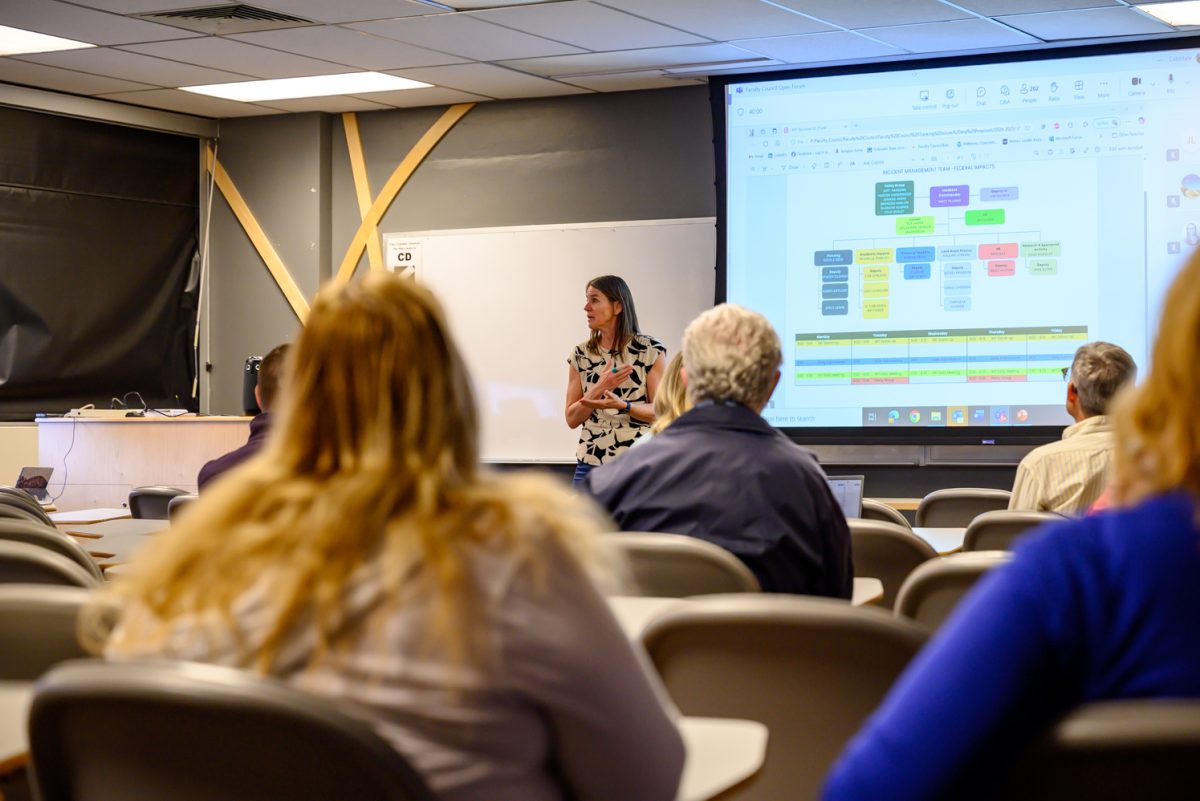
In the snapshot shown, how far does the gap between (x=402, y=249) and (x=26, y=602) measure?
652 cm

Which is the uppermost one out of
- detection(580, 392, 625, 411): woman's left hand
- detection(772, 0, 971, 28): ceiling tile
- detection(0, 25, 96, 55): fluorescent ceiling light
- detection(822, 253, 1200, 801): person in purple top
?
detection(0, 25, 96, 55): fluorescent ceiling light

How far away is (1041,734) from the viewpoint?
0.94 m

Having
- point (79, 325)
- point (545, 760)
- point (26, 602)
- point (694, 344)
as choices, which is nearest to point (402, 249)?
point (79, 325)

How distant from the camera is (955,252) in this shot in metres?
6.46

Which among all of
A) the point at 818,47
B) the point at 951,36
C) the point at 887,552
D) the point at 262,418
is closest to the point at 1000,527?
the point at 887,552

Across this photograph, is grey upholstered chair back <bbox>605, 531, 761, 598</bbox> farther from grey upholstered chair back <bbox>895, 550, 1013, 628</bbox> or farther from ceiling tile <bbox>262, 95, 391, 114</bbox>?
ceiling tile <bbox>262, 95, 391, 114</bbox>

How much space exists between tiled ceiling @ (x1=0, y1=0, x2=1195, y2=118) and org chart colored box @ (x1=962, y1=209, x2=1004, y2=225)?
0.79 m

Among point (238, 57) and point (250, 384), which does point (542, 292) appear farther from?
point (238, 57)

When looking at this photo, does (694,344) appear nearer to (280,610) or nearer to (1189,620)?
(280,610)

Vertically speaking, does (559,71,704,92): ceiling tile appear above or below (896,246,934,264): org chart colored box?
above

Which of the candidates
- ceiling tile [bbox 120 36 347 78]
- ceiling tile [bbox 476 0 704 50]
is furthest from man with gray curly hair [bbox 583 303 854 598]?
ceiling tile [bbox 120 36 347 78]

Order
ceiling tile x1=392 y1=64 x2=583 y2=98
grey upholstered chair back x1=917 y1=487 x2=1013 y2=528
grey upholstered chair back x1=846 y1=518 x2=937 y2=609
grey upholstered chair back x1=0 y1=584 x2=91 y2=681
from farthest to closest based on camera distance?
ceiling tile x1=392 y1=64 x2=583 y2=98 < grey upholstered chair back x1=917 y1=487 x2=1013 y2=528 < grey upholstered chair back x1=846 y1=518 x2=937 y2=609 < grey upholstered chair back x1=0 y1=584 x2=91 y2=681

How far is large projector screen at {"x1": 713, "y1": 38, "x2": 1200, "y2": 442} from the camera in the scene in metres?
6.14

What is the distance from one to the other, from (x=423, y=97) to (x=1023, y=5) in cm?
341
